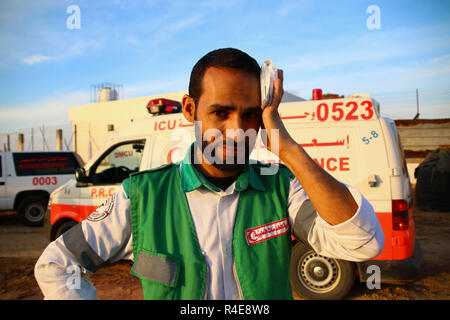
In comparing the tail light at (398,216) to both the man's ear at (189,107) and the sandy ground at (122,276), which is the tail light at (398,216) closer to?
the sandy ground at (122,276)

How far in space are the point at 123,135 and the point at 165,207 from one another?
13.5 ft

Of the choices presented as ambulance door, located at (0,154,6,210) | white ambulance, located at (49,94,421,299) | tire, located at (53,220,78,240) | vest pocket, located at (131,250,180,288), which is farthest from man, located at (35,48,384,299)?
ambulance door, located at (0,154,6,210)

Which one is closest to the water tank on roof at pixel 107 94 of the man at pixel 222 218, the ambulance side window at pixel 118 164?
the ambulance side window at pixel 118 164

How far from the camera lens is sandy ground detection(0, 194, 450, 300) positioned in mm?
4434

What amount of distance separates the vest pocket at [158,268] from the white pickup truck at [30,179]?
32.9 feet

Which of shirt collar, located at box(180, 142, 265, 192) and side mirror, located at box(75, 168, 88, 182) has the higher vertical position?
shirt collar, located at box(180, 142, 265, 192)

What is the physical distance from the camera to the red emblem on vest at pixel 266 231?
48.8 inches

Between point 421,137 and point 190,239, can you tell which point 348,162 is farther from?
point 421,137

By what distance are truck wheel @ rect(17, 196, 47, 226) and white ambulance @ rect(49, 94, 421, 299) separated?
6180 mm

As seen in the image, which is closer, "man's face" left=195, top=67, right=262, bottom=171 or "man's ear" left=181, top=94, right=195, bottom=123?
"man's face" left=195, top=67, right=262, bottom=171

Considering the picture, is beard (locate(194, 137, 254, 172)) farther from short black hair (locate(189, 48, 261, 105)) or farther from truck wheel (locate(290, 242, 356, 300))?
truck wheel (locate(290, 242, 356, 300))

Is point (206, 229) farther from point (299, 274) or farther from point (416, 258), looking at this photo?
point (416, 258)

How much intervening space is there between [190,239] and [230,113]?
501mm

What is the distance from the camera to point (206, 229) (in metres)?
1.26
